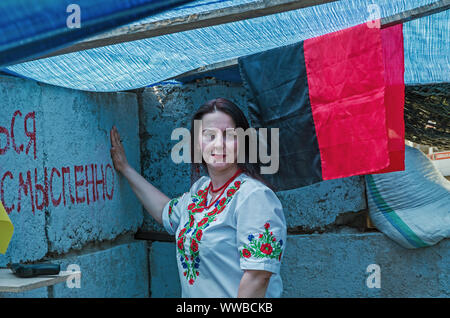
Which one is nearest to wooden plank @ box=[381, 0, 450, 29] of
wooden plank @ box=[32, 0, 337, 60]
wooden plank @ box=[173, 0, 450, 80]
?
wooden plank @ box=[173, 0, 450, 80]

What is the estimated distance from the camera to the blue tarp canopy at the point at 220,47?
258 centimetres

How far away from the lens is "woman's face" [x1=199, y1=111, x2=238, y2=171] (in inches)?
95.3

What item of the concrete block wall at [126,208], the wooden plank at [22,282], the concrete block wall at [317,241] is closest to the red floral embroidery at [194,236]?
the wooden plank at [22,282]

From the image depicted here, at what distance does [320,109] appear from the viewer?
270cm

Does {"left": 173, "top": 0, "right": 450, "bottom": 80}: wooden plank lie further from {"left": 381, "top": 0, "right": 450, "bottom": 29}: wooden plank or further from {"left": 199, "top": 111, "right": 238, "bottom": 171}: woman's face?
{"left": 199, "top": 111, "right": 238, "bottom": 171}: woman's face

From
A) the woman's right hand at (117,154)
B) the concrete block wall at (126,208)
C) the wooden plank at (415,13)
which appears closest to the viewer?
the wooden plank at (415,13)

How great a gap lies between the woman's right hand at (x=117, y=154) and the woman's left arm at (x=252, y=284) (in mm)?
1432

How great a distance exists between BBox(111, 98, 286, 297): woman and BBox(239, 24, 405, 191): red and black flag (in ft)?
1.39

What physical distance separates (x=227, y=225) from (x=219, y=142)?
0.39 m


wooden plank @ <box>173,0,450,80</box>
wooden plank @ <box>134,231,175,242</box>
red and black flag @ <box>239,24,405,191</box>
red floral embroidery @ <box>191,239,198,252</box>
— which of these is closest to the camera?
red floral embroidery @ <box>191,239,198,252</box>

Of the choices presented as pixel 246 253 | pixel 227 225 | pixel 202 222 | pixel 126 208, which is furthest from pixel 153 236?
pixel 246 253

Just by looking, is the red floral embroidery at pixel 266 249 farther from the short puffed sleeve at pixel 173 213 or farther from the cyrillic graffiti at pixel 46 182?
the cyrillic graffiti at pixel 46 182

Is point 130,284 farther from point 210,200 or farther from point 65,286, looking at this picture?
point 210,200

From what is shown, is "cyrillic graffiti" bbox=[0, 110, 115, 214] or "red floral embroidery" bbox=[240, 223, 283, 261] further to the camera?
"cyrillic graffiti" bbox=[0, 110, 115, 214]
